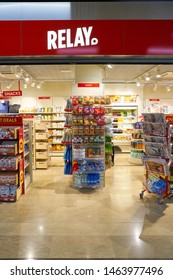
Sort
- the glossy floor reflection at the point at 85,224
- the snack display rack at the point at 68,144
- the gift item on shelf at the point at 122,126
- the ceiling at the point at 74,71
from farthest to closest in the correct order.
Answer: the gift item on shelf at the point at 122,126
the ceiling at the point at 74,71
the snack display rack at the point at 68,144
the glossy floor reflection at the point at 85,224

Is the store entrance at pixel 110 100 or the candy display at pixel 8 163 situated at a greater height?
the store entrance at pixel 110 100

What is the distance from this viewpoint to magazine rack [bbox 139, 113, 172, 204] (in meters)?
5.64

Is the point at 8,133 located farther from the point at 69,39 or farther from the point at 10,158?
the point at 69,39

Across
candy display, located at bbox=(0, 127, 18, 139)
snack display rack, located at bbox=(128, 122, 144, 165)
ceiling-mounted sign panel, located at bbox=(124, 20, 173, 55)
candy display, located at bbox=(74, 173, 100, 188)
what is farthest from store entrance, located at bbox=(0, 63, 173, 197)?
ceiling-mounted sign panel, located at bbox=(124, 20, 173, 55)

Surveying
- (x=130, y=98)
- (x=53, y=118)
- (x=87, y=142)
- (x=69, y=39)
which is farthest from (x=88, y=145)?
(x=130, y=98)

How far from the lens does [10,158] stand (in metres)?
6.07

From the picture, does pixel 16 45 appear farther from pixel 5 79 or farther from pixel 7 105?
pixel 5 79

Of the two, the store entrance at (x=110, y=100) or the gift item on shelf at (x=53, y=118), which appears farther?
the gift item on shelf at (x=53, y=118)

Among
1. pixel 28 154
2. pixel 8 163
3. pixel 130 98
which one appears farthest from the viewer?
pixel 130 98

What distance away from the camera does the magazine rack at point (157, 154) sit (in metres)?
5.64

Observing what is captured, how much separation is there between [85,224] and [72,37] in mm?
3069

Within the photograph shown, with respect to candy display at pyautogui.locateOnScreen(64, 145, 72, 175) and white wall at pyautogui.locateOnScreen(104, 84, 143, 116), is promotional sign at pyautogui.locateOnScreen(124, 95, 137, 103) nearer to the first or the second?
white wall at pyautogui.locateOnScreen(104, 84, 143, 116)

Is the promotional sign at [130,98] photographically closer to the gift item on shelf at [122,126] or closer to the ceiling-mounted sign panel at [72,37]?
the gift item on shelf at [122,126]

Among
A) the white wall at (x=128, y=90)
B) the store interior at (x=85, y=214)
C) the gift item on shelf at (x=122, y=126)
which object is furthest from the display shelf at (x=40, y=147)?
the white wall at (x=128, y=90)
